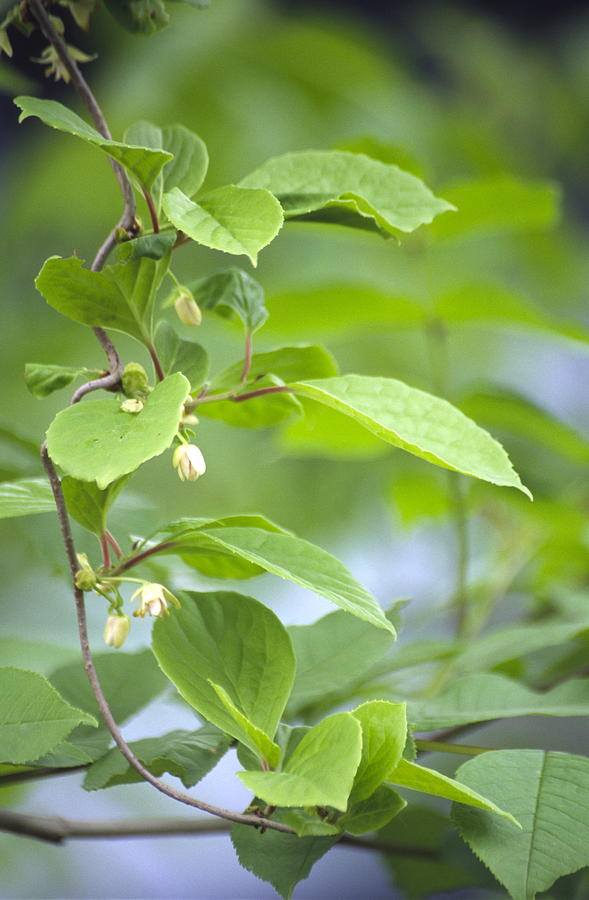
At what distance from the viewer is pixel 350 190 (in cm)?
26

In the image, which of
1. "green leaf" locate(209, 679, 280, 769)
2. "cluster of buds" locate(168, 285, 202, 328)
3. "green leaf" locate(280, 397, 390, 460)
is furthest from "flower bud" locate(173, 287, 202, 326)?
"green leaf" locate(280, 397, 390, 460)

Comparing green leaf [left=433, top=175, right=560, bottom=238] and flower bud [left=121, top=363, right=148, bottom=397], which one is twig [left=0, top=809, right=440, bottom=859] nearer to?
flower bud [left=121, top=363, right=148, bottom=397]

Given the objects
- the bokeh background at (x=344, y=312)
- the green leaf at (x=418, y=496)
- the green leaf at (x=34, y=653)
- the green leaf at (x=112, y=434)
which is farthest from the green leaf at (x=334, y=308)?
the green leaf at (x=112, y=434)

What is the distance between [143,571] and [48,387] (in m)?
0.20

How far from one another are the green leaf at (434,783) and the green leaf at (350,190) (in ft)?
0.47

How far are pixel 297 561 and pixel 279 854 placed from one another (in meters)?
0.09

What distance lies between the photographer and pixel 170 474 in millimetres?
937

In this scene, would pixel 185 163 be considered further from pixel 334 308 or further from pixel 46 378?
pixel 334 308

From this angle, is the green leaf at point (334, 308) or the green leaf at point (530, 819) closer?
the green leaf at point (530, 819)

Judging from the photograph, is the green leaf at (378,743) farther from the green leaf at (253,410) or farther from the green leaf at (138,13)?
the green leaf at (138,13)

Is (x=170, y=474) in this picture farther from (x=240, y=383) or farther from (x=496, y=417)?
(x=240, y=383)

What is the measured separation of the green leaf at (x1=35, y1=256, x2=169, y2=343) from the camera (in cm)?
24

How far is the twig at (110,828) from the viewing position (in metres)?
0.31

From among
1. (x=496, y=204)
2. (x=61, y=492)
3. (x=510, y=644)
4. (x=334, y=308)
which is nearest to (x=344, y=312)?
(x=334, y=308)
